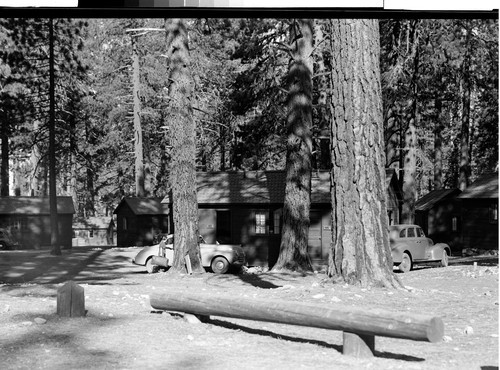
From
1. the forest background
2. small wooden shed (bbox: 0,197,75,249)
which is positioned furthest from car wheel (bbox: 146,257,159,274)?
small wooden shed (bbox: 0,197,75,249)

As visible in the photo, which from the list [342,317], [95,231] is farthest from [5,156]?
[342,317]

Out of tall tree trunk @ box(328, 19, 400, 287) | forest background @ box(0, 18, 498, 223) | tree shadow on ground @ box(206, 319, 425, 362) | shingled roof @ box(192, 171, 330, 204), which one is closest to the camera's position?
tree shadow on ground @ box(206, 319, 425, 362)

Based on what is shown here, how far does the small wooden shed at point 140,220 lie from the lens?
10258 millimetres

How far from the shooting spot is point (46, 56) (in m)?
8.04

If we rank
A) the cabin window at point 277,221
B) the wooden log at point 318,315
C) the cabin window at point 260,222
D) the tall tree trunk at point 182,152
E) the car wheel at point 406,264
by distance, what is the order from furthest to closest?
the cabin window at point 260,222 < the cabin window at point 277,221 < the tall tree trunk at point 182,152 < the car wheel at point 406,264 < the wooden log at point 318,315

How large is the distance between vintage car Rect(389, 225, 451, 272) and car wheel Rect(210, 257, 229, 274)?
3780 mm

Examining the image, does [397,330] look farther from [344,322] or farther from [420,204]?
[420,204]

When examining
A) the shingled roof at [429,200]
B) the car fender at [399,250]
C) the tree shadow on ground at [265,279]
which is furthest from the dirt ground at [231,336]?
the shingled roof at [429,200]

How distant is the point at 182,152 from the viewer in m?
12.5

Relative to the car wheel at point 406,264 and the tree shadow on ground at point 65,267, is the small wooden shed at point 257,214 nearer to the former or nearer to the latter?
the tree shadow on ground at point 65,267

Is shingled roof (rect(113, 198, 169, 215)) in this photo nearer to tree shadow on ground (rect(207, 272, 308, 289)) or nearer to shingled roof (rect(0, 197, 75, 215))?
shingled roof (rect(0, 197, 75, 215))

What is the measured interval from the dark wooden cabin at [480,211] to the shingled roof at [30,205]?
657 centimetres

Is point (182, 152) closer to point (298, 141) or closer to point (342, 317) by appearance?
point (298, 141)

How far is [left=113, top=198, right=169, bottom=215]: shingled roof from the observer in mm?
10141
